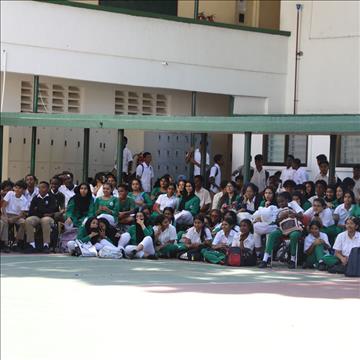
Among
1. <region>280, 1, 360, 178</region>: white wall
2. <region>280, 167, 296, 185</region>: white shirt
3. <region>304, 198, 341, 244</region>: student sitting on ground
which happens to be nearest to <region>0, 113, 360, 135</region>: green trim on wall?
<region>304, 198, 341, 244</region>: student sitting on ground

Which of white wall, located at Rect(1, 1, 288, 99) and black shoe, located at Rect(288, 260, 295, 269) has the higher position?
white wall, located at Rect(1, 1, 288, 99)

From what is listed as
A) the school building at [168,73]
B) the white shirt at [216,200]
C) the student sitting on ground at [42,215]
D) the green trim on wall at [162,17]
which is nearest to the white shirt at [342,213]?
the white shirt at [216,200]

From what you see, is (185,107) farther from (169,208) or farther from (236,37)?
(169,208)

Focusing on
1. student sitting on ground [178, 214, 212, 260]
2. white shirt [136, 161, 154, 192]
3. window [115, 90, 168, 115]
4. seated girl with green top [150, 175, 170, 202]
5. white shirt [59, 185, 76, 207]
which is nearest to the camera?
student sitting on ground [178, 214, 212, 260]

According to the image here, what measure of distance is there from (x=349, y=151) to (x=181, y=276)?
11.7 metres

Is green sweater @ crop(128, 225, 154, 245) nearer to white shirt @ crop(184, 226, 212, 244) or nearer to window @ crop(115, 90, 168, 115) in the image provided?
white shirt @ crop(184, 226, 212, 244)

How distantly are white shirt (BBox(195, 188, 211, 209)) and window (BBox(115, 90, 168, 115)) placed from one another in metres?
7.82

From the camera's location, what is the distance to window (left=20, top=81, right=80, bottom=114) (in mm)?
26234

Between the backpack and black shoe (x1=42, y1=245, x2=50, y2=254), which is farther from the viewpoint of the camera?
black shoe (x1=42, y1=245, x2=50, y2=254)

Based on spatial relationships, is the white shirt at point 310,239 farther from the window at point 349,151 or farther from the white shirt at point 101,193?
the window at point 349,151

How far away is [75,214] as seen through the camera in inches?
752

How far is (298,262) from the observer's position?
1814cm

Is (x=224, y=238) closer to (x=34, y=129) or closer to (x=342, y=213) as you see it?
(x=342, y=213)

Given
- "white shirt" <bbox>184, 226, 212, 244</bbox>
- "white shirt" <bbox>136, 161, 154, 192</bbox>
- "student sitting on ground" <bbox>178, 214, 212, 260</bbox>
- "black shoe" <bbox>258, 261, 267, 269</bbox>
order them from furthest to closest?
"white shirt" <bbox>136, 161, 154, 192</bbox> → "white shirt" <bbox>184, 226, 212, 244</bbox> → "student sitting on ground" <bbox>178, 214, 212, 260</bbox> → "black shoe" <bbox>258, 261, 267, 269</bbox>
